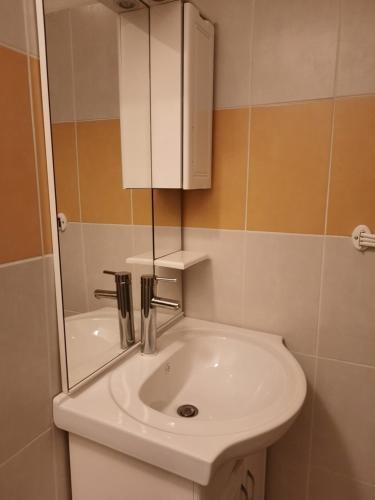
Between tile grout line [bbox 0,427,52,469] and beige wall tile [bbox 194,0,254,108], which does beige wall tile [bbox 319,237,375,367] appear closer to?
beige wall tile [bbox 194,0,254,108]

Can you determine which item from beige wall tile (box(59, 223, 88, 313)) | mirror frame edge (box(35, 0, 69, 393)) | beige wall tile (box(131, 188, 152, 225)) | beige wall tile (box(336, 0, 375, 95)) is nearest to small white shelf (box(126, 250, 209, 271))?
beige wall tile (box(131, 188, 152, 225))

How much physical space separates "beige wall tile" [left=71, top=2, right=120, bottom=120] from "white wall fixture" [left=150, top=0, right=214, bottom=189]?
0.14 meters

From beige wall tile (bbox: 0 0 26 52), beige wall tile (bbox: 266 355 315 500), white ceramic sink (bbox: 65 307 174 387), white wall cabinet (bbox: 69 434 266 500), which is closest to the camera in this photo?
beige wall tile (bbox: 0 0 26 52)

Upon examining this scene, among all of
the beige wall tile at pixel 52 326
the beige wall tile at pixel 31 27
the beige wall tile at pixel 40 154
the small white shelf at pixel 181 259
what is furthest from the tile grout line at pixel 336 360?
the beige wall tile at pixel 31 27

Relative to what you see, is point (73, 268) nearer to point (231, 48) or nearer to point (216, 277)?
point (216, 277)

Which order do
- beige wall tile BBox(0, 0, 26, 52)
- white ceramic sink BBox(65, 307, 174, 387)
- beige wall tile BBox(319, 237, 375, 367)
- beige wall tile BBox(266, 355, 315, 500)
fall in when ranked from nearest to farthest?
beige wall tile BBox(0, 0, 26, 52)
white ceramic sink BBox(65, 307, 174, 387)
beige wall tile BBox(319, 237, 375, 367)
beige wall tile BBox(266, 355, 315, 500)

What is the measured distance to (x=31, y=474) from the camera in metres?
0.73

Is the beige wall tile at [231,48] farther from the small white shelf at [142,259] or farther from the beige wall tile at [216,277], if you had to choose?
the small white shelf at [142,259]

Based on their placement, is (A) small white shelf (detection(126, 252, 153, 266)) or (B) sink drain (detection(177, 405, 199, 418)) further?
(A) small white shelf (detection(126, 252, 153, 266))

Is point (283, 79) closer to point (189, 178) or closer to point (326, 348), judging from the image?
point (189, 178)

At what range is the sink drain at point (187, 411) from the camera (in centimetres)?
97

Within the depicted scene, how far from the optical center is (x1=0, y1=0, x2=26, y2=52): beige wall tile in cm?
59

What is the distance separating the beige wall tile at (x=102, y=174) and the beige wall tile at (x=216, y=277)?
31cm

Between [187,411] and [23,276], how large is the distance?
62 centimetres
